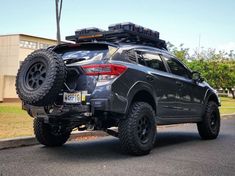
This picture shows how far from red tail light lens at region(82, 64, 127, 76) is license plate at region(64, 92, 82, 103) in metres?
0.37

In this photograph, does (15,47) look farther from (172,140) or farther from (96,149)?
(96,149)

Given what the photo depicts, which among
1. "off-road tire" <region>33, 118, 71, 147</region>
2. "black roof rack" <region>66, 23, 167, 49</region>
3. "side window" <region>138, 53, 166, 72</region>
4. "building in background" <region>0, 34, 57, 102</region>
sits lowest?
"off-road tire" <region>33, 118, 71, 147</region>

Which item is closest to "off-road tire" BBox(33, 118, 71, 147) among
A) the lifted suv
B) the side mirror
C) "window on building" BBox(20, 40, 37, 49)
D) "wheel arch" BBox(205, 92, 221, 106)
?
the lifted suv

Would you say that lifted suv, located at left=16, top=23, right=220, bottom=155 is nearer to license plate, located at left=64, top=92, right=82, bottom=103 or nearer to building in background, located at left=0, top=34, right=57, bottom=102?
license plate, located at left=64, top=92, right=82, bottom=103

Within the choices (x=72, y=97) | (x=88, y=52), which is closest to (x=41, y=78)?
(x=72, y=97)

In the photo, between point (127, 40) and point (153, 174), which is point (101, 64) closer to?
point (127, 40)

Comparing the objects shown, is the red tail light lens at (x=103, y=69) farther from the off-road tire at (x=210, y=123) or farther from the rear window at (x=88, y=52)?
the off-road tire at (x=210, y=123)

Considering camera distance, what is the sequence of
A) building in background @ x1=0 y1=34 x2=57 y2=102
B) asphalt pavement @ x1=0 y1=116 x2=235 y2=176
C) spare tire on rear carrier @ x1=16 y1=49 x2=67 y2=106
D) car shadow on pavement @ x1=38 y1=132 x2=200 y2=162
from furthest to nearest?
building in background @ x1=0 y1=34 x2=57 y2=102 < car shadow on pavement @ x1=38 y1=132 x2=200 y2=162 < spare tire on rear carrier @ x1=16 y1=49 x2=67 y2=106 < asphalt pavement @ x1=0 y1=116 x2=235 y2=176

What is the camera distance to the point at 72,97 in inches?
255

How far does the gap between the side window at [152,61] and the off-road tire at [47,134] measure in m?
1.84

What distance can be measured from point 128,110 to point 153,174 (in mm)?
1522

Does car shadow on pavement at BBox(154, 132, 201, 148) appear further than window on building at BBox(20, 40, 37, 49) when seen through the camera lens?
No

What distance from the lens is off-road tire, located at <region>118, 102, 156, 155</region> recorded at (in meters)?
6.60

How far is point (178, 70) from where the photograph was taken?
8.66 metres
